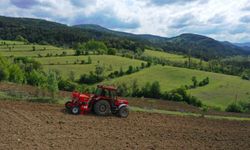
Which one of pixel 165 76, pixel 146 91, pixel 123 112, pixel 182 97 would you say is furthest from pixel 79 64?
pixel 123 112

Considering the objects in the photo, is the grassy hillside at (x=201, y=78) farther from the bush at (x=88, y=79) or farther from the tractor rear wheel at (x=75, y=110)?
the tractor rear wheel at (x=75, y=110)

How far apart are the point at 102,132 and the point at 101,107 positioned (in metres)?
4.73

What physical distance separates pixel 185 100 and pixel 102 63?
98.7 feet

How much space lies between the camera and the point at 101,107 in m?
22.0

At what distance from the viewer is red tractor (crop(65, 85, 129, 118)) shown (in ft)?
70.5

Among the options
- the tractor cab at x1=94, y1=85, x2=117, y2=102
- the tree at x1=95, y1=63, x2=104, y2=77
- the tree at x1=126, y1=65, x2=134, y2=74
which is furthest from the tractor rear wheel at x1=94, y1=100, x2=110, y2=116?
the tree at x1=126, y1=65, x2=134, y2=74

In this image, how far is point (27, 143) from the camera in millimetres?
14125

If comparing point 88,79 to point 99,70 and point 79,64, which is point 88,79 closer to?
point 99,70

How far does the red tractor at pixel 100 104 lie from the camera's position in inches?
846

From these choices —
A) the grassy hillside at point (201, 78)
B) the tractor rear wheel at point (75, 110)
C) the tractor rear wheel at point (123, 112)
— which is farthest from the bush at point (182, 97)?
the tractor rear wheel at point (75, 110)

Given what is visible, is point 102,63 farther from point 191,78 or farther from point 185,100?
point 185,100

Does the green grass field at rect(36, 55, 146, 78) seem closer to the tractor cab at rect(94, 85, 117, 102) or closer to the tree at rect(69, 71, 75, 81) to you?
the tree at rect(69, 71, 75, 81)

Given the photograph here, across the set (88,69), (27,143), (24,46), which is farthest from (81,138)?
(24,46)

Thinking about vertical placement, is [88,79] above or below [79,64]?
below
